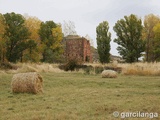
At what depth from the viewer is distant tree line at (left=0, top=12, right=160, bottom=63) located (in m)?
38.6

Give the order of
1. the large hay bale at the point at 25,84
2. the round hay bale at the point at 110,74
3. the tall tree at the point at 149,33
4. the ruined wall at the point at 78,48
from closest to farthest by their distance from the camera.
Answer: the large hay bale at the point at 25,84 → the round hay bale at the point at 110,74 → the tall tree at the point at 149,33 → the ruined wall at the point at 78,48

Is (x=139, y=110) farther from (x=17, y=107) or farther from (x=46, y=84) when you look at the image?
(x=46, y=84)

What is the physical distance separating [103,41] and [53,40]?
757 centimetres

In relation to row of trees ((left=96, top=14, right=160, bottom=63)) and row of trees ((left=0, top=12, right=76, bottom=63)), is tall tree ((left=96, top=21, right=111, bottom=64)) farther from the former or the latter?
row of trees ((left=0, top=12, right=76, bottom=63))

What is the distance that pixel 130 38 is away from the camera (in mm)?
39594

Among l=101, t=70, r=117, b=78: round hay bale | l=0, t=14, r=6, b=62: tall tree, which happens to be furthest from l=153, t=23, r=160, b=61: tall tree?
l=101, t=70, r=117, b=78: round hay bale

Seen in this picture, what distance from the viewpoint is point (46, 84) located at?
12523 millimetres

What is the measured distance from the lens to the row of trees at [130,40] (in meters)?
38.8

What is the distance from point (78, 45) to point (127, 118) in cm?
4209

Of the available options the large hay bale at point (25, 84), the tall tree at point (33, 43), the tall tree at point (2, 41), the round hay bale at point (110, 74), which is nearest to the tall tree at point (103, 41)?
the tall tree at point (33, 43)

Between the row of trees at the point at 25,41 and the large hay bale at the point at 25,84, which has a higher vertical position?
the row of trees at the point at 25,41

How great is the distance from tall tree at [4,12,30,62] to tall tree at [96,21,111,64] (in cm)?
1042

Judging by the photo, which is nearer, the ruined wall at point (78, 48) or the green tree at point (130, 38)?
the green tree at point (130, 38)

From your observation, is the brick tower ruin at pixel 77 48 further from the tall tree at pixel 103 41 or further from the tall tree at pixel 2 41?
the tall tree at pixel 2 41
